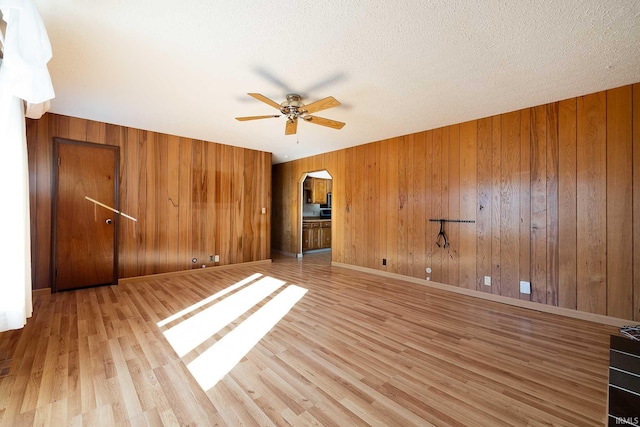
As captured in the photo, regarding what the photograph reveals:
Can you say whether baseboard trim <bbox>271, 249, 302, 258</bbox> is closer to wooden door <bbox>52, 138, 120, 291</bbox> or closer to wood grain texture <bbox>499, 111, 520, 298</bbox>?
wooden door <bbox>52, 138, 120, 291</bbox>

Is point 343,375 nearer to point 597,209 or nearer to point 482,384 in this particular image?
point 482,384

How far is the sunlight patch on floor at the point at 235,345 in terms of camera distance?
1921mm

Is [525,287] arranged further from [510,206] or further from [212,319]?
[212,319]

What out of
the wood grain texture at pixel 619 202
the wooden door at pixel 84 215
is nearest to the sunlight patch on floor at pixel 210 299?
the wooden door at pixel 84 215

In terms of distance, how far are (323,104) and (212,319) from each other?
2639mm

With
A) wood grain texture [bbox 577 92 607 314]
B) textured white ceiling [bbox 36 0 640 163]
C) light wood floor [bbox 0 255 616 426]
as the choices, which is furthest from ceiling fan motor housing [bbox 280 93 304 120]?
wood grain texture [bbox 577 92 607 314]

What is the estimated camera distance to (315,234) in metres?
7.69

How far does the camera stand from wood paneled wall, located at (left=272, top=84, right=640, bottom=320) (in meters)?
2.78

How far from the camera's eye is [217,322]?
2809 millimetres

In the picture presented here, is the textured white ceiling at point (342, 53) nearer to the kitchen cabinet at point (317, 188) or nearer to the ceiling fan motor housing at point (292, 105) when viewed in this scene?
the ceiling fan motor housing at point (292, 105)

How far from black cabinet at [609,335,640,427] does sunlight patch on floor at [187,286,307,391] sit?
2.45 m

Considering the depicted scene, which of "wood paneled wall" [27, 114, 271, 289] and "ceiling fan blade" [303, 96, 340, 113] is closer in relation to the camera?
"ceiling fan blade" [303, 96, 340, 113]

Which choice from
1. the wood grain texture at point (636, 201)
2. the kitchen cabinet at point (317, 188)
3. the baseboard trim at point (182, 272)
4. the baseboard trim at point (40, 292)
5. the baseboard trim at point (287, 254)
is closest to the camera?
the wood grain texture at point (636, 201)

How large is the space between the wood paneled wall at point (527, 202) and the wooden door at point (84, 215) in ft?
15.1
